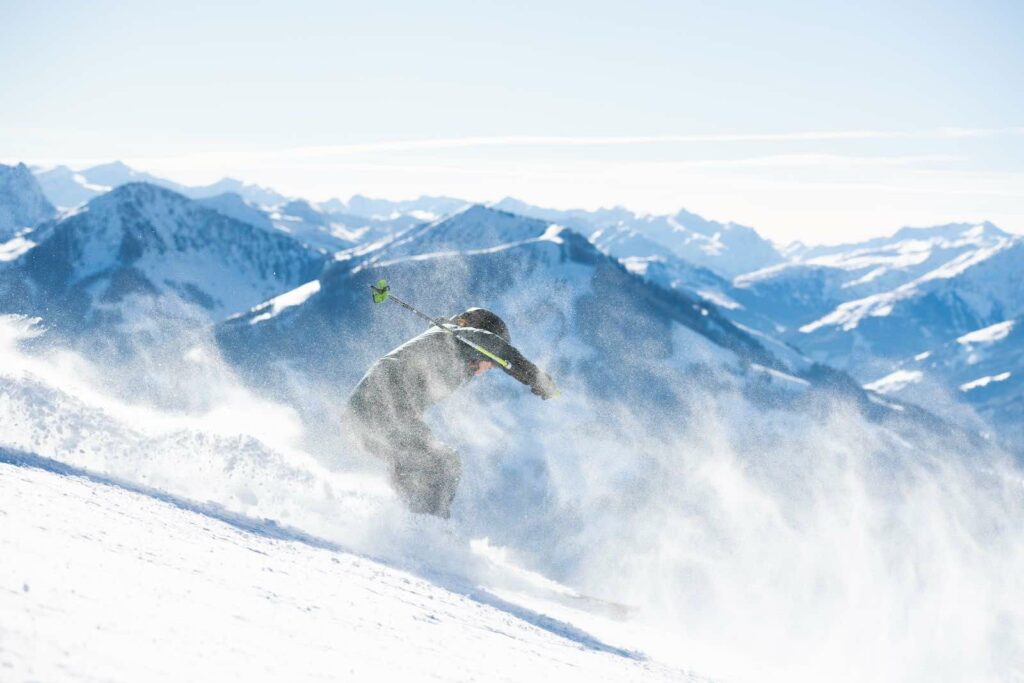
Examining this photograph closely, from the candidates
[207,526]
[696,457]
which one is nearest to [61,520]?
[207,526]

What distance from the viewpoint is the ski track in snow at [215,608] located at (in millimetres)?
5137

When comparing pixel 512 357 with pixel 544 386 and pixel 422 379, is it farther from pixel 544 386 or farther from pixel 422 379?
pixel 422 379

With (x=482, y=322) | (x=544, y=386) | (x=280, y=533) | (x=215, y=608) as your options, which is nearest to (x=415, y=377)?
(x=482, y=322)

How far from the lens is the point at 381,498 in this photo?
48.5 ft

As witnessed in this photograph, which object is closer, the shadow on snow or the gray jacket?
the gray jacket

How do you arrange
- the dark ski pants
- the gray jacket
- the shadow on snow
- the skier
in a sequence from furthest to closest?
the dark ski pants
the shadow on snow
the gray jacket
the skier

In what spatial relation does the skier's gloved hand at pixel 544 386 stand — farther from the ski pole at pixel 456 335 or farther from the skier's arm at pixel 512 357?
the ski pole at pixel 456 335

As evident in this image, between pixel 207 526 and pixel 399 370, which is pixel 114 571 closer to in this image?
pixel 207 526

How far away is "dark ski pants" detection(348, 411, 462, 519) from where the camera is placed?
11.4 m

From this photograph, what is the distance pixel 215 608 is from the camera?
6.49 m

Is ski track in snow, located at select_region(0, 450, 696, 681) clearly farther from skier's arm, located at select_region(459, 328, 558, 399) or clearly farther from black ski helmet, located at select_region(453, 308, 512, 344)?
black ski helmet, located at select_region(453, 308, 512, 344)

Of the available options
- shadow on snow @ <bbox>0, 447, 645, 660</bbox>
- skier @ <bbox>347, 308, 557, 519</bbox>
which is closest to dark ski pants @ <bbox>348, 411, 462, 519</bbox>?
skier @ <bbox>347, 308, 557, 519</bbox>

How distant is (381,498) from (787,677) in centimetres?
875

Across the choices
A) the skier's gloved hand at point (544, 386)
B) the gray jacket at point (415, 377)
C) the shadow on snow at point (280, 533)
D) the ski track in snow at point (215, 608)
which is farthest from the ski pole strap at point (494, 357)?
the shadow on snow at point (280, 533)
